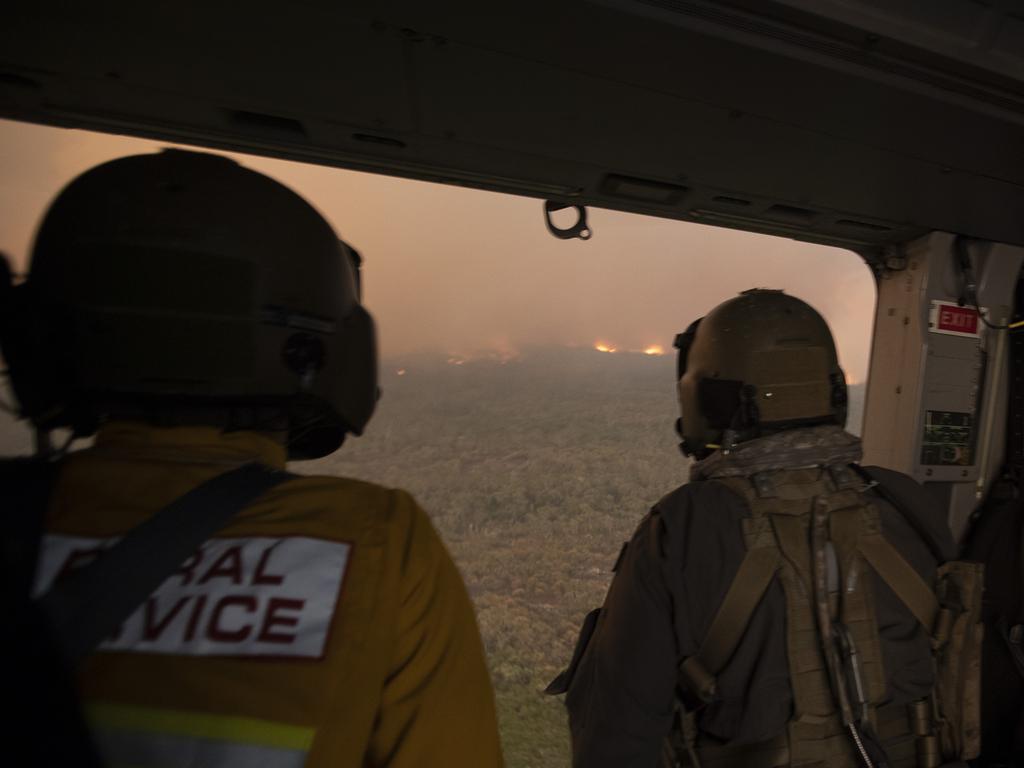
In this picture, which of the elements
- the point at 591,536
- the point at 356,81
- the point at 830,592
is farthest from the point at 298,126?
the point at 591,536

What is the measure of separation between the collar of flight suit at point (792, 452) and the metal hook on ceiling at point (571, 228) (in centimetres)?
101

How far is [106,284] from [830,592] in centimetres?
164

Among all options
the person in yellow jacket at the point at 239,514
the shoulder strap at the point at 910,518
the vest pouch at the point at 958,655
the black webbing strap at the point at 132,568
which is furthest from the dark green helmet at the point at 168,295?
the vest pouch at the point at 958,655

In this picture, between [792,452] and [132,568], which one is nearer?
[132,568]

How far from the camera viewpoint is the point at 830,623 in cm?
124

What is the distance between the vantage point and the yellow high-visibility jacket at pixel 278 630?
522 millimetres

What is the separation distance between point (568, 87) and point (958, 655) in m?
1.84

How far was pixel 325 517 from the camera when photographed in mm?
654

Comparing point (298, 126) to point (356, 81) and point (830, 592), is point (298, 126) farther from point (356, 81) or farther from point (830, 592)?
point (830, 592)

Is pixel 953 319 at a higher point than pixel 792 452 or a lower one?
higher

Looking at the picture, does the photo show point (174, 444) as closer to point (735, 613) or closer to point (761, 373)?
point (735, 613)

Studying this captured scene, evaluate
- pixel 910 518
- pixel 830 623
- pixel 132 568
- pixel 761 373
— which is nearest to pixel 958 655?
pixel 910 518

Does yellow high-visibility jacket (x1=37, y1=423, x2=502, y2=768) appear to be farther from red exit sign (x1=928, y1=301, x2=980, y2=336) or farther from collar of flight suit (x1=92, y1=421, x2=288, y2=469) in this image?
red exit sign (x1=928, y1=301, x2=980, y2=336)

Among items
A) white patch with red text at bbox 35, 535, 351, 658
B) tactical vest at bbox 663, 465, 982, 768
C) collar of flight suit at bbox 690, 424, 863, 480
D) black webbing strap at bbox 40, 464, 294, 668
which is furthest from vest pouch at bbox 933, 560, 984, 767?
black webbing strap at bbox 40, 464, 294, 668
